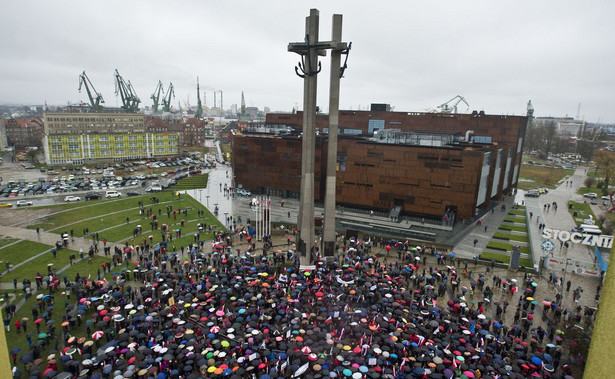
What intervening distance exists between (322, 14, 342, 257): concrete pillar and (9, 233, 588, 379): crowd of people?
383cm

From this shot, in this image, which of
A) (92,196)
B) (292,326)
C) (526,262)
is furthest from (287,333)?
(92,196)

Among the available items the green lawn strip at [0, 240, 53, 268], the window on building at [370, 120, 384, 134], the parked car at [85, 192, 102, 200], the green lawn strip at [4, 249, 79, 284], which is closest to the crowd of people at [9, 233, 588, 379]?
the green lawn strip at [4, 249, 79, 284]

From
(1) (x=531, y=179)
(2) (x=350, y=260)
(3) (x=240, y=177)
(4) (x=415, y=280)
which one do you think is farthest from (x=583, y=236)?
(1) (x=531, y=179)

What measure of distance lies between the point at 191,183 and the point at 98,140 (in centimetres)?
3942

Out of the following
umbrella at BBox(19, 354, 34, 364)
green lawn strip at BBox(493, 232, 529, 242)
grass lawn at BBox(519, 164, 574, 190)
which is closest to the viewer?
umbrella at BBox(19, 354, 34, 364)

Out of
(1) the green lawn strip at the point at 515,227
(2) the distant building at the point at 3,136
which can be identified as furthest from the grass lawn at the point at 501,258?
(2) the distant building at the point at 3,136

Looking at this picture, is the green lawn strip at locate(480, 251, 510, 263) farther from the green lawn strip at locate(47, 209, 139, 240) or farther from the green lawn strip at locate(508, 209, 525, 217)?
the green lawn strip at locate(47, 209, 139, 240)

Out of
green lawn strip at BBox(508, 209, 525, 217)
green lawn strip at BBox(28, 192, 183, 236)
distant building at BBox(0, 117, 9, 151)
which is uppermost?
distant building at BBox(0, 117, 9, 151)

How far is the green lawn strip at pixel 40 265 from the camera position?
34750 mm

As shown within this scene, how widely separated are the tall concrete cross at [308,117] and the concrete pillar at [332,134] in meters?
1.33

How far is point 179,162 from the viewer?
105m

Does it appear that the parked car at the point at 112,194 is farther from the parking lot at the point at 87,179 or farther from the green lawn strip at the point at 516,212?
the green lawn strip at the point at 516,212

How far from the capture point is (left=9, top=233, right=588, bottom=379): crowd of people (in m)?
20.5

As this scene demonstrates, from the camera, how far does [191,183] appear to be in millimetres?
79562
